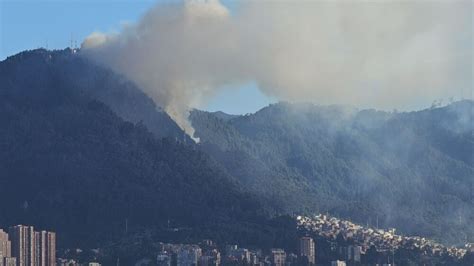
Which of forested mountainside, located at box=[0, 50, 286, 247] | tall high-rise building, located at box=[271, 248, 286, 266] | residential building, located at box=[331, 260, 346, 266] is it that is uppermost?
forested mountainside, located at box=[0, 50, 286, 247]

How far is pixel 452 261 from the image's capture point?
15662cm

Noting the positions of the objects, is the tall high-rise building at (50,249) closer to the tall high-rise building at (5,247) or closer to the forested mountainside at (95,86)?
the tall high-rise building at (5,247)

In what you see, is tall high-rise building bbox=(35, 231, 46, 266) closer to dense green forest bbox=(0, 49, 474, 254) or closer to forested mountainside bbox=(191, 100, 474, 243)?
dense green forest bbox=(0, 49, 474, 254)

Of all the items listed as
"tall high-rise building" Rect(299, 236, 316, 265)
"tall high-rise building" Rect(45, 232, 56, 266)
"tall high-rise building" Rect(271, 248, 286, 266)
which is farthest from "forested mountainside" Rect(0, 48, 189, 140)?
"tall high-rise building" Rect(45, 232, 56, 266)

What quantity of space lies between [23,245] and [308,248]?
17748 mm

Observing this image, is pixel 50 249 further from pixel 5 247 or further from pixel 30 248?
pixel 5 247

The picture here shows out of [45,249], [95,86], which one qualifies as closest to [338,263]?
[45,249]

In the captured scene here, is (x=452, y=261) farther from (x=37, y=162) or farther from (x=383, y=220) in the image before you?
(x=37, y=162)

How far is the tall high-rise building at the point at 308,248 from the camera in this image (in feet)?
501

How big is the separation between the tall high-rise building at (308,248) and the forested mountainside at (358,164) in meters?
11.9

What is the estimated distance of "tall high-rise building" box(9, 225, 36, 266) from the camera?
144875 millimetres

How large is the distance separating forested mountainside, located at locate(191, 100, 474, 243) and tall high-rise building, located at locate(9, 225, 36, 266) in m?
25.0

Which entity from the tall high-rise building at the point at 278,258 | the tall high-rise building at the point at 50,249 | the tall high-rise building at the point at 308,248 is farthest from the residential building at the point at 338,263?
the tall high-rise building at the point at 50,249

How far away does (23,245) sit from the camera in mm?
145375
